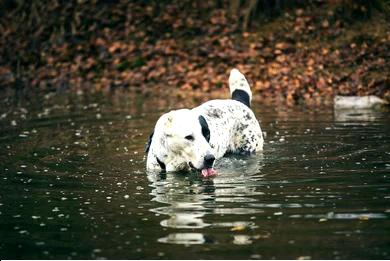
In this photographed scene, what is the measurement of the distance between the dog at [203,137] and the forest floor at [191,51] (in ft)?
17.2

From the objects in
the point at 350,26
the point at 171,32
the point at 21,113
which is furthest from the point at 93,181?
the point at 171,32

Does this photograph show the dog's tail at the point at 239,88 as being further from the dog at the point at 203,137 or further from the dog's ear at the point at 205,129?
the dog's ear at the point at 205,129

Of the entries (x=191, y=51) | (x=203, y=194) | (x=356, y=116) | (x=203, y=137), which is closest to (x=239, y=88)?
(x=203, y=137)

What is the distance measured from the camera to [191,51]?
75.2 ft

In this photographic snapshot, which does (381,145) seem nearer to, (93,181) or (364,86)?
(93,181)

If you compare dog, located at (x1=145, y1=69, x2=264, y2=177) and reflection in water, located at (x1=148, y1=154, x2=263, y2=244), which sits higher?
dog, located at (x1=145, y1=69, x2=264, y2=177)

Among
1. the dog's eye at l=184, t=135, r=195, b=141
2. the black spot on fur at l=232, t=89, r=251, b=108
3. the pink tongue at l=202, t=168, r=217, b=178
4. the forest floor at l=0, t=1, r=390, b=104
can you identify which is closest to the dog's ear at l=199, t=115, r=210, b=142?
the dog's eye at l=184, t=135, r=195, b=141

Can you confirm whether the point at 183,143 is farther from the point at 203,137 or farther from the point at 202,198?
the point at 202,198

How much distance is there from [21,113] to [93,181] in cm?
808

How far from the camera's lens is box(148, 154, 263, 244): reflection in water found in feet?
28.0

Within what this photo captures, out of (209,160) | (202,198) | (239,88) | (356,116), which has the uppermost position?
(239,88)

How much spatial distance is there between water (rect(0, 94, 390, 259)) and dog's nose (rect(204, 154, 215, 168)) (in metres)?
0.19

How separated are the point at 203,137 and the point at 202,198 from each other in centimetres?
153

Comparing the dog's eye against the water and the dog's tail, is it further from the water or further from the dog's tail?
the dog's tail
